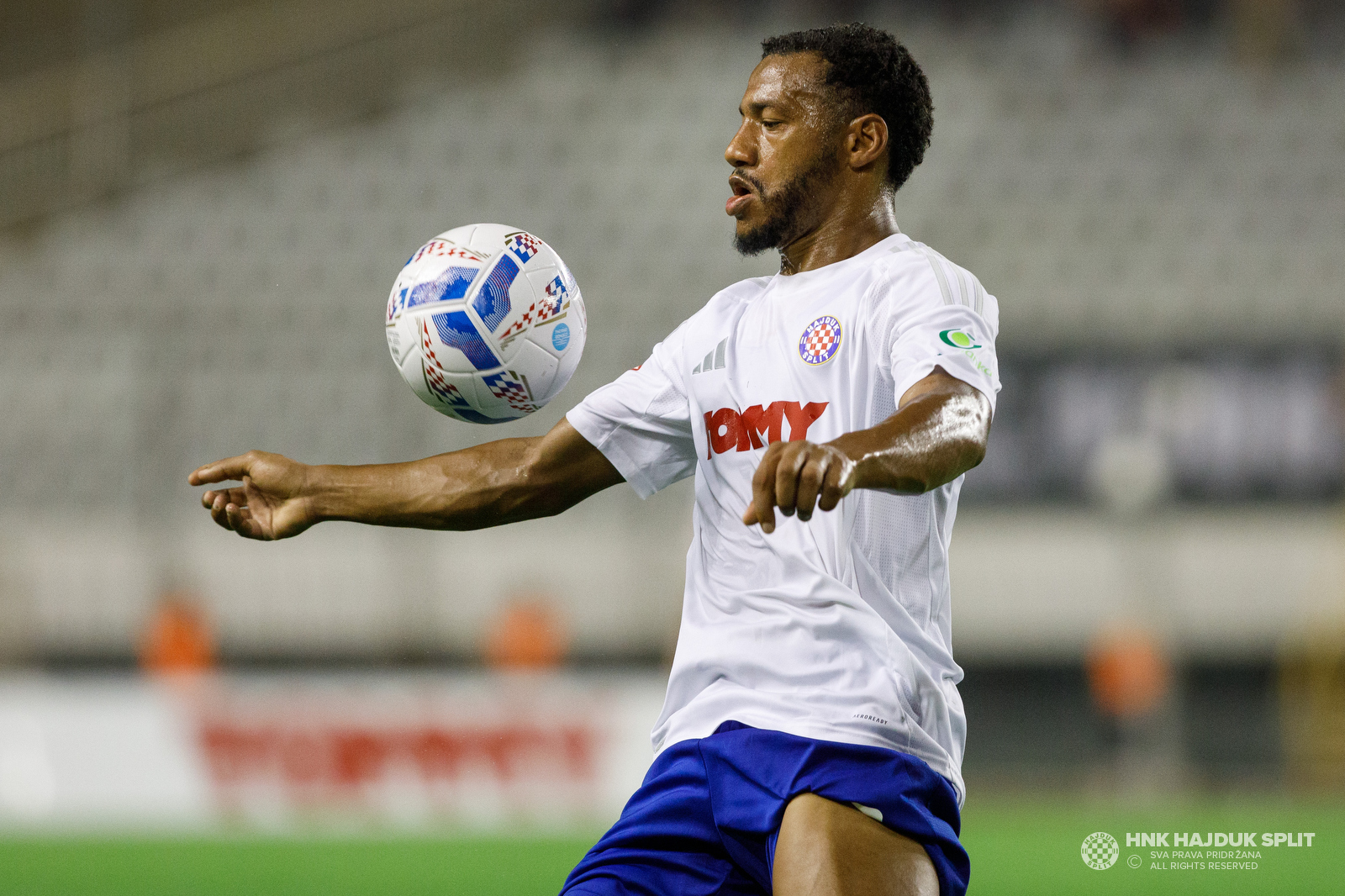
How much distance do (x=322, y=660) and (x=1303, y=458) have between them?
9.88 meters

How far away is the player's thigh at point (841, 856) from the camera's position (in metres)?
2.49

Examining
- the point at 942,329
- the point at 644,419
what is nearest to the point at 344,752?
the point at 644,419

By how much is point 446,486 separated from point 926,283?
3.48 ft

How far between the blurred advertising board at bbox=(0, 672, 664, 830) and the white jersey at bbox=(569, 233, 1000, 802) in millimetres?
7560

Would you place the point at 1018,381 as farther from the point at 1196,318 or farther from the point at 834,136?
the point at 834,136

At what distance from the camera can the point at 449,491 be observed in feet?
10.3

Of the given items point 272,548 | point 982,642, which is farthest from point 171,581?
point 982,642

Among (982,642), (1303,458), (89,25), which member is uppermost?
(89,25)

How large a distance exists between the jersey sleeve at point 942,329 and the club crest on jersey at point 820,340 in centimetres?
12

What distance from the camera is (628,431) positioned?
3.14 meters

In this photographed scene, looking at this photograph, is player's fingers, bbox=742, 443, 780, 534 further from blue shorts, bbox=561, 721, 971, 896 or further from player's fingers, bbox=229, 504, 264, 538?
player's fingers, bbox=229, 504, 264, 538

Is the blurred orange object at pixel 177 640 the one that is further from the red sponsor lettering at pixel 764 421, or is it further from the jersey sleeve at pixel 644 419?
the red sponsor lettering at pixel 764 421

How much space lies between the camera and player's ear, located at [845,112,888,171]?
3.06 metres

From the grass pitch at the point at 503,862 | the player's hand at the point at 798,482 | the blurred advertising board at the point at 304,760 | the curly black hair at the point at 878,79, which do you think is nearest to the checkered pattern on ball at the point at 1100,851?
the grass pitch at the point at 503,862
